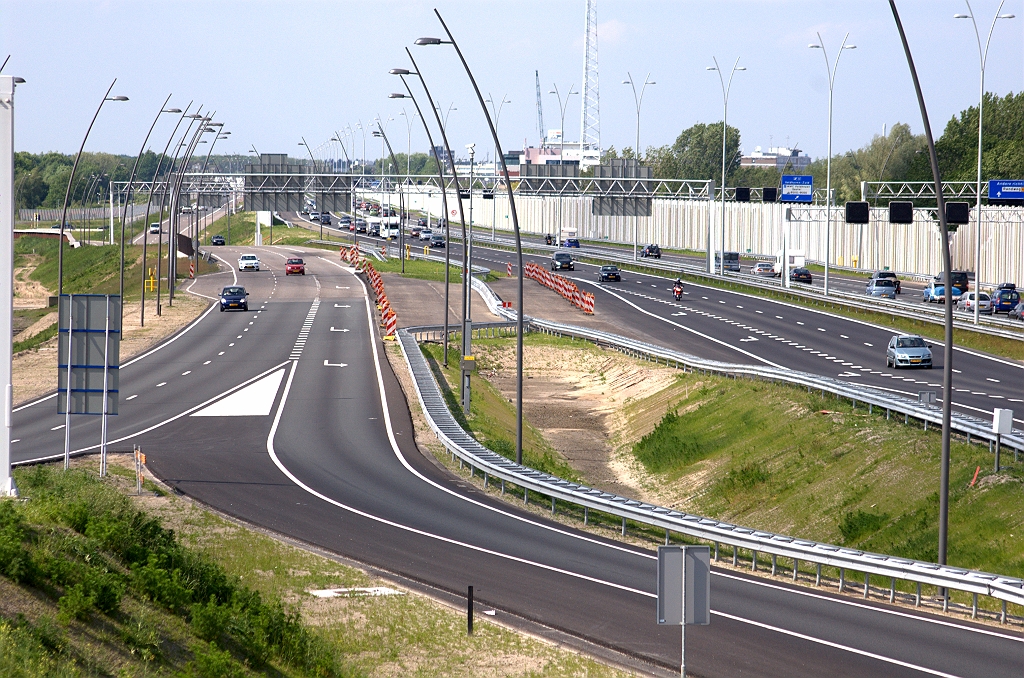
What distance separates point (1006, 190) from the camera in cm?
7794

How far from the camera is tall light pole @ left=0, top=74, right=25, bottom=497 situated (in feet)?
65.1

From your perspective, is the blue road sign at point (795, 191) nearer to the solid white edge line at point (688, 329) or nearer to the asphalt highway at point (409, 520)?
the solid white edge line at point (688, 329)

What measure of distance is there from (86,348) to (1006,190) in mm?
68174

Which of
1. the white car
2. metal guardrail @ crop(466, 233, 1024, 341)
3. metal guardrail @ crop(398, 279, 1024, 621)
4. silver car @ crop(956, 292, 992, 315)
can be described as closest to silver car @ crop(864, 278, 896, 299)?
metal guardrail @ crop(466, 233, 1024, 341)

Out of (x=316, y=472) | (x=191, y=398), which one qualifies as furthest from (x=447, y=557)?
(x=191, y=398)

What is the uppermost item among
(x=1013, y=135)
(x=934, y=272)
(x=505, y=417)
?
(x=1013, y=135)

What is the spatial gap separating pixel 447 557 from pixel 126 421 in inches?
748

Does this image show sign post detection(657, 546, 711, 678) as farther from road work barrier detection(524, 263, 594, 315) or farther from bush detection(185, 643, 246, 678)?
road work barrier detection(524, 263, 594, 315)

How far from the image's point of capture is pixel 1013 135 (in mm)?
143000

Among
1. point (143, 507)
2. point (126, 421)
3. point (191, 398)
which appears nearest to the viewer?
point (143, 507)

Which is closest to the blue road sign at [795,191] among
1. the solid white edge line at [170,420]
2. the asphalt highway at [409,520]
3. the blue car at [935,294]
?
the blue car at [935,294]

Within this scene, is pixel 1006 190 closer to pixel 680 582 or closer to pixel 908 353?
pixel 908 353

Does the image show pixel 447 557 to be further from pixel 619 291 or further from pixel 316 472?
pixel 619 291

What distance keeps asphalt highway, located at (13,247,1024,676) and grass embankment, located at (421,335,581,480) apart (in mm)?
2357
